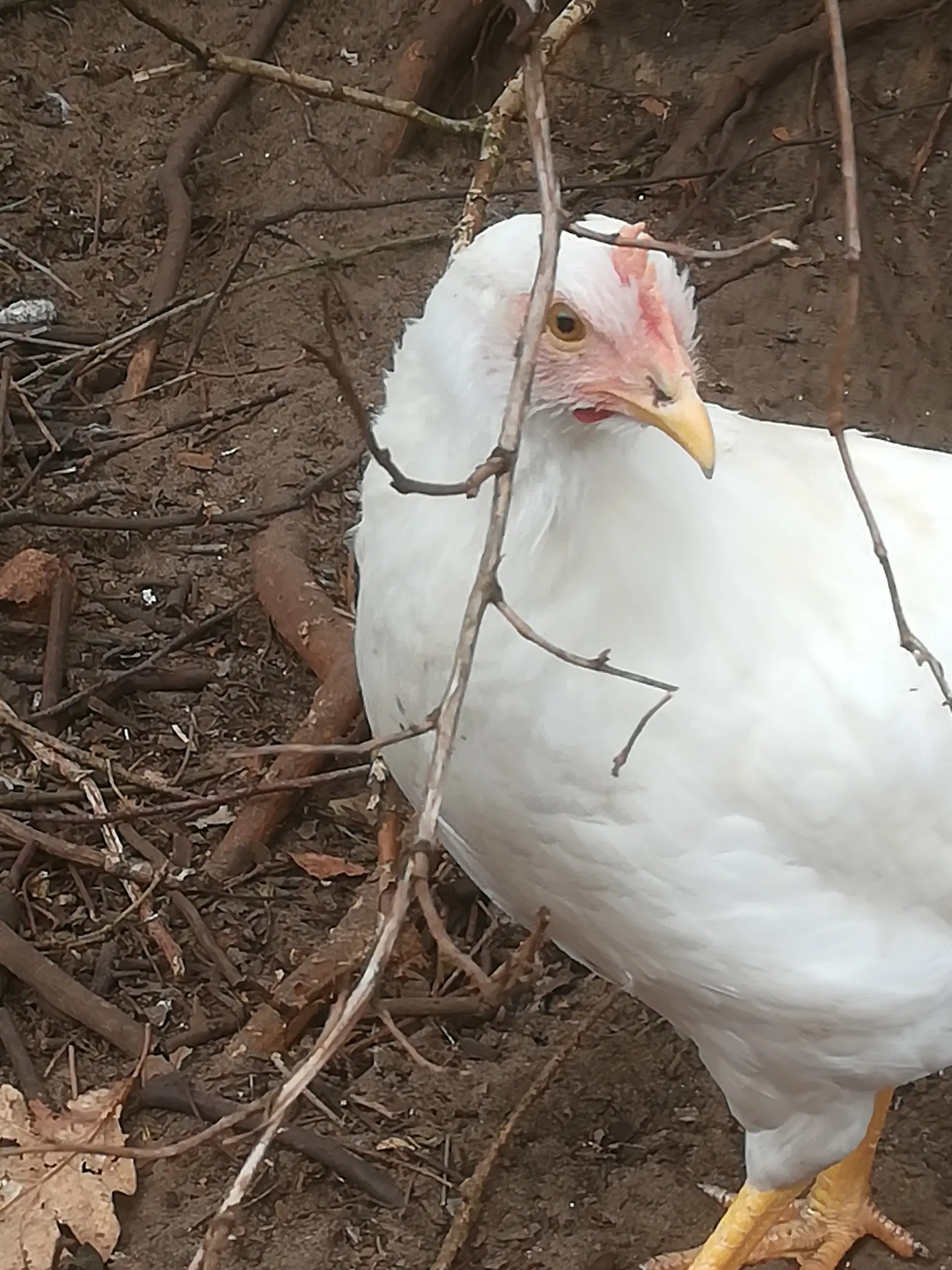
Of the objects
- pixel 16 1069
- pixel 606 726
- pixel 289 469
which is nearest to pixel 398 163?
pixel 289 469

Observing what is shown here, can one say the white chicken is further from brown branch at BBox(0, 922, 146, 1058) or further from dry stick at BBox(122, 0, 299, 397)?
dry stick at BBox(122, 0, 299, 397)

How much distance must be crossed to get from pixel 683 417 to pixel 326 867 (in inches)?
63.6

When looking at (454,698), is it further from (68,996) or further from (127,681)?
(127,681)

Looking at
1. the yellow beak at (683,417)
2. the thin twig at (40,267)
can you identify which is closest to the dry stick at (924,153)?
the thin twig at (40,267)

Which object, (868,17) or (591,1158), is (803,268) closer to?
(868,17)

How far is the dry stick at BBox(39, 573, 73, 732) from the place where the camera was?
9.36 ft

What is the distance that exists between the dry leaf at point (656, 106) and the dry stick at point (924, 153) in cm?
68

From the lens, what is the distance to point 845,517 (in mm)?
1572

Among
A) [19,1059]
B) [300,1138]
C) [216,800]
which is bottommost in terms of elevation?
[19,1059]

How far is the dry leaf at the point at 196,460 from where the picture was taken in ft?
11.1

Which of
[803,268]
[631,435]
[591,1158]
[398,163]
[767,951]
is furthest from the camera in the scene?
[398,163]

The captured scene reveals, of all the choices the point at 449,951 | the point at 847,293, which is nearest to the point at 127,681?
the point at 449,951

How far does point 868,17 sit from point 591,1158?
109 inches

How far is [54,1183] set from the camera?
2074mm
